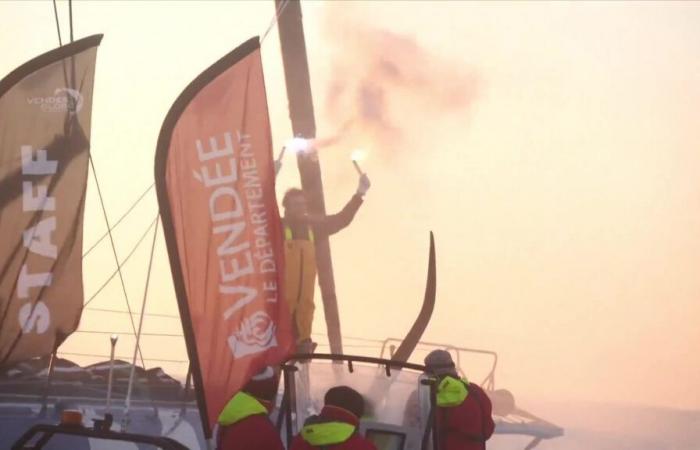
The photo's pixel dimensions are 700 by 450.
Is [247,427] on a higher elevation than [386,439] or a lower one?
higher

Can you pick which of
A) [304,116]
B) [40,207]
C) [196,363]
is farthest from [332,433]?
[304,116]

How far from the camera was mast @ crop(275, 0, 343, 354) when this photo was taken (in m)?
13.5

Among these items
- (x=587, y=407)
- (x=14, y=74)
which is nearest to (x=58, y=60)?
(x=14, y=74)

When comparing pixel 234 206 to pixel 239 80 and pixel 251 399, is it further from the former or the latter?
pixel 251 399

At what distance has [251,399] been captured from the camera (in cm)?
608

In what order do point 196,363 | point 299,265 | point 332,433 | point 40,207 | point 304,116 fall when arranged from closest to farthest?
point 332,433, point 196,363, point 40,207, point 299,265, point 304,116

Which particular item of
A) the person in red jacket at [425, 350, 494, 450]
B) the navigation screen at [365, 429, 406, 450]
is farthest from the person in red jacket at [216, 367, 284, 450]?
the person in red jacket at [425, 350, 494, 450]

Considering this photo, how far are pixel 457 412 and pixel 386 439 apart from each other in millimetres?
606

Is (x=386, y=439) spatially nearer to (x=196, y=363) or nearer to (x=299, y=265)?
(x=196, y=363)

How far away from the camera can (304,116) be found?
14.1 m

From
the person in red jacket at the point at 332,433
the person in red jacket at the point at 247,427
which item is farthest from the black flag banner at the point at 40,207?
the person in red jacket at the point at 332,433

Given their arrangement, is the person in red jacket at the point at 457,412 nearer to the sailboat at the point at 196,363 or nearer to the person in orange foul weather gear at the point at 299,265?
the sailboat at the point at 196,363

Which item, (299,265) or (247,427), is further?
(299,265)

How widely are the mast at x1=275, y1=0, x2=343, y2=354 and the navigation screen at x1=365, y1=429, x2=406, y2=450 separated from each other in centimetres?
687
